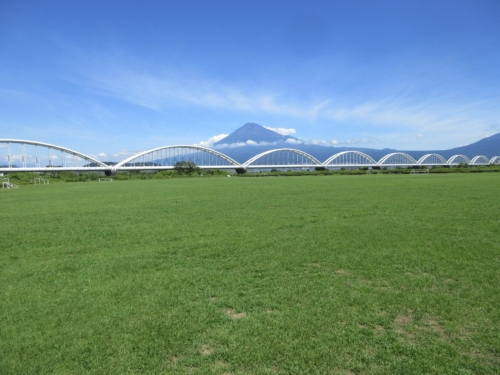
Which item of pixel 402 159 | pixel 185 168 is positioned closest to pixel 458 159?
pixel 402 159

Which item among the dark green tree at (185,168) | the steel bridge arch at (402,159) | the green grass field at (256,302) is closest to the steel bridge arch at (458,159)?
the steel bridge arch at (402,159)

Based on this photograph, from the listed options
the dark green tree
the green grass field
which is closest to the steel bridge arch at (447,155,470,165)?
the dark green tree

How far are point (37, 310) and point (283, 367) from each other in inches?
132

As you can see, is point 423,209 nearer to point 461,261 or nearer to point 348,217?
point 348,217

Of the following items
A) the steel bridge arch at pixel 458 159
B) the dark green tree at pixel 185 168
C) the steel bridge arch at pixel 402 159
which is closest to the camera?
the dark green tree at pixel 185 168

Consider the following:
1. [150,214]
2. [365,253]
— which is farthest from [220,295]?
[150,214]

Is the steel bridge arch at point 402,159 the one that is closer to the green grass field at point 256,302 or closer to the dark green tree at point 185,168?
the dark green tree at point 185,168

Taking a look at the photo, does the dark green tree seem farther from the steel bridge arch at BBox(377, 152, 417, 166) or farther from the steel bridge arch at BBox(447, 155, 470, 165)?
the steel bridge arch at BBox(447, 155, 470, 165)

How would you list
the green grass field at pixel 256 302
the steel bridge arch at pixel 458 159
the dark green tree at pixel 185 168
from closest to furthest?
the green grass field at pixel 256 302 → the dark green tree at pixel 185 168 → the steel bridge arch at pixel 458 159

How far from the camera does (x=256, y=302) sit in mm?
4160

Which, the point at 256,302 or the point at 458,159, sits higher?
the point at 458,159

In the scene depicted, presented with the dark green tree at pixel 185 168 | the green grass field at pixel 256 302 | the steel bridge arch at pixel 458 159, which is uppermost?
the steel bridge arch at pixel 458 159

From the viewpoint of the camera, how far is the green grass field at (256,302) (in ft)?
9.84

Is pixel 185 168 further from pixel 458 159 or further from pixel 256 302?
pixel 458 159
